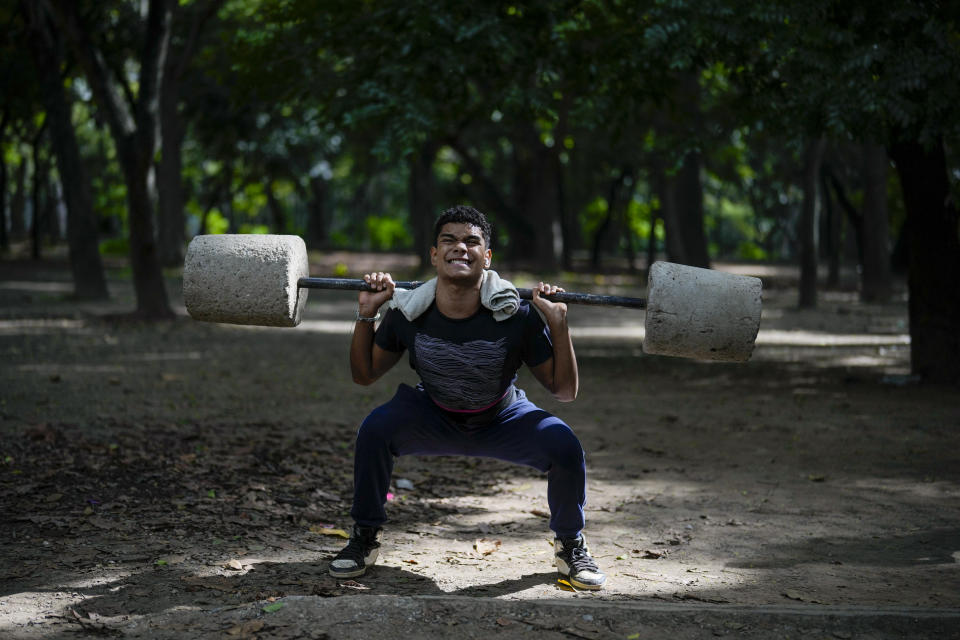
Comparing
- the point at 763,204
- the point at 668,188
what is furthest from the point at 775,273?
the point at 763,204

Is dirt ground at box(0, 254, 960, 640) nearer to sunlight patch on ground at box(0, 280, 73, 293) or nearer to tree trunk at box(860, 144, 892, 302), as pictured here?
tree trunk at box(860, 144, 892, 302)

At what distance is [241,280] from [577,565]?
208 centimetres

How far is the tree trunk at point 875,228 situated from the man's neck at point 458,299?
49.8 feet

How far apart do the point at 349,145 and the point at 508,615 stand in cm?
3234

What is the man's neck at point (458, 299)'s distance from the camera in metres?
4.66

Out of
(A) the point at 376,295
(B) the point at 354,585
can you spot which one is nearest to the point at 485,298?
(A) the point at 376,295

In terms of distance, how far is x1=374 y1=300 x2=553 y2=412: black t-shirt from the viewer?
4.63 metres

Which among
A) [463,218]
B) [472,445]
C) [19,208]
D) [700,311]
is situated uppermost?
[19,208]

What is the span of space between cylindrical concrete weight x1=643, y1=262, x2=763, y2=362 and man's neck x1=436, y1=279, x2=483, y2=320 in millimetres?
819

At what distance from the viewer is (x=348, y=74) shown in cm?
1062

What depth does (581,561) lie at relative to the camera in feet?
15.1

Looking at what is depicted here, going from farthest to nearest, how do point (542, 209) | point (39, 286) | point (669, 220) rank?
point (542, 209) < point (669, 220) < point (39, 286)

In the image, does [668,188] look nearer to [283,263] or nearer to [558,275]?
[558,275]

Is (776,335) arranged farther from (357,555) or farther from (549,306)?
(357,555)
